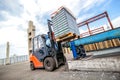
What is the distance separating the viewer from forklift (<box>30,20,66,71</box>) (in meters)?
5.86

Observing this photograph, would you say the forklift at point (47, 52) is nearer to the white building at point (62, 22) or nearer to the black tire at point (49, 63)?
the black tire at point (49, 63)

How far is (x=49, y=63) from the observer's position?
583 cm

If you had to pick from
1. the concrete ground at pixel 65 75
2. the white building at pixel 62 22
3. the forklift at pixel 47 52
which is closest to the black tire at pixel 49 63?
the forklift at pixel 47 52

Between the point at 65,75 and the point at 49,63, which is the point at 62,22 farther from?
the point at 65,75

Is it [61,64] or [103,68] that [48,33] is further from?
[103,68]

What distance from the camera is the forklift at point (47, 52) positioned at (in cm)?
586

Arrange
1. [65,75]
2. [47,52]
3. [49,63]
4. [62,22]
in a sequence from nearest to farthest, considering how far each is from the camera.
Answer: [65,75] < [62,22] < [49,63] < [47,52]

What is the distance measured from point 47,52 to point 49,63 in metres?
0.76

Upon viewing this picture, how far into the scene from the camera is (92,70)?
435 centimetres

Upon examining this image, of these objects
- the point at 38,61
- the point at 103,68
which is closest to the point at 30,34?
the point at 38,61

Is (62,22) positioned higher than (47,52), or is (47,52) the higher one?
(62,22)

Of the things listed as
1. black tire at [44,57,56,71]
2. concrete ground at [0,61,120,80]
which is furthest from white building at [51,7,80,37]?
concrete ground at [0,61,120,80]

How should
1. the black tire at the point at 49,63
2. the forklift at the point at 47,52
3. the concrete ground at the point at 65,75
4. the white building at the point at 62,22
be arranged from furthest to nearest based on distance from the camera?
the forklift at the point at 47,52, the black tire at the point at 49,63, the white building at the point at 62,22, the concrete ground at the point at 65,75

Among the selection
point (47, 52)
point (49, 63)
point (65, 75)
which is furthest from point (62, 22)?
point (65, 75)
